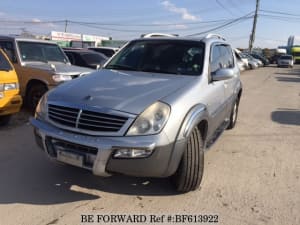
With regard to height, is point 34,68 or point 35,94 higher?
point 34,68

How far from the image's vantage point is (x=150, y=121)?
335 cm

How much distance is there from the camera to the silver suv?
3320 millimetres

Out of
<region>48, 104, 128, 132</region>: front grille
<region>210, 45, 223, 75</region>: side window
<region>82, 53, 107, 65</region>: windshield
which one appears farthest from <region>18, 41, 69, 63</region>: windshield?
<region>48, 104, 128, 132</region>: front grille

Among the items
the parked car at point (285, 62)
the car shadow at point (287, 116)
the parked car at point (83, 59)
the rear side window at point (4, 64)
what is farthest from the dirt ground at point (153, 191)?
the parked car at point (285, 62)

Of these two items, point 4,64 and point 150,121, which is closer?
point 150,121

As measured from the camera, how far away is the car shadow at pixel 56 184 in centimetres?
379

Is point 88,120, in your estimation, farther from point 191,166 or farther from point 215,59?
point 215,59

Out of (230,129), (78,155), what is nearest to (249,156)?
(230,129)

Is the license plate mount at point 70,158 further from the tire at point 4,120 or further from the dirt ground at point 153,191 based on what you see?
the tire at point 4,120

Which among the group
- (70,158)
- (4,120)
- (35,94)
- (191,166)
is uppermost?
(70,158)

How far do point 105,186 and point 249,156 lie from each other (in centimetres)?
250

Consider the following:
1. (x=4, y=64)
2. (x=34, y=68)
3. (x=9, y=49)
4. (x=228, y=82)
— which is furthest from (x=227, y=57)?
(x=9, y=49)

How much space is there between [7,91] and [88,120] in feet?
10.7

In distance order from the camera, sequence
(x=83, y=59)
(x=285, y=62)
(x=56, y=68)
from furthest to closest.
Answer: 1. (x=285, y=62)
2. (x=83, y=59)
3. (x=56, y=68)
